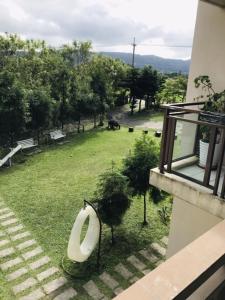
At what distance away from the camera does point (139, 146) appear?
8984 millimetres

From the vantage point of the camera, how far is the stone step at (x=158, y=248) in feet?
27.6

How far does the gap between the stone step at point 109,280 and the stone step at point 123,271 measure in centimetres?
29

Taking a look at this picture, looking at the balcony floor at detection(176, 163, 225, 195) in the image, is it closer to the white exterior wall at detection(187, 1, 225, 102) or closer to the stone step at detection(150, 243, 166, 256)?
the white exterior wall at detection(187, 1, 225, 102)

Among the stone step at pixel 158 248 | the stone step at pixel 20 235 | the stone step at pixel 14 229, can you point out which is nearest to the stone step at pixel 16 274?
the stone step at pixel 20 235

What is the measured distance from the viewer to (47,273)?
741cm

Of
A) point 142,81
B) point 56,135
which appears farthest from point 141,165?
point 142,81

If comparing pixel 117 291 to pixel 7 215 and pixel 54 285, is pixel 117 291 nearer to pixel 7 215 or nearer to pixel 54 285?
pixel 54 285

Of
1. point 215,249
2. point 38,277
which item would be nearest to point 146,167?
point 38,277

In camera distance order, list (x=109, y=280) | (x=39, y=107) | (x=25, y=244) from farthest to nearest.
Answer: (x=39, y=107) → (x=25, y=244) → (x=109, y=280)

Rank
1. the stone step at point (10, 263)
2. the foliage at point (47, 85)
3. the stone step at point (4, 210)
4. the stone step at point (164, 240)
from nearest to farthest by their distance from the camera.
Result: the stone step at point (10, 263)
the stone step at point (164, 240)
the stone step at point (4, 210)
the foliage at point (47, 85)

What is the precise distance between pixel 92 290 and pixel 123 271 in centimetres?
101

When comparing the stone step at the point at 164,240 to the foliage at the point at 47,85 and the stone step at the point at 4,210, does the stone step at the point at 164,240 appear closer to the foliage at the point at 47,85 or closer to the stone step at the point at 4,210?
the stone step at the point at 4,210

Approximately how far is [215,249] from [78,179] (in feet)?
37.1

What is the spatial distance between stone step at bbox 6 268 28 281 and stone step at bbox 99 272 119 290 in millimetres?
1935
